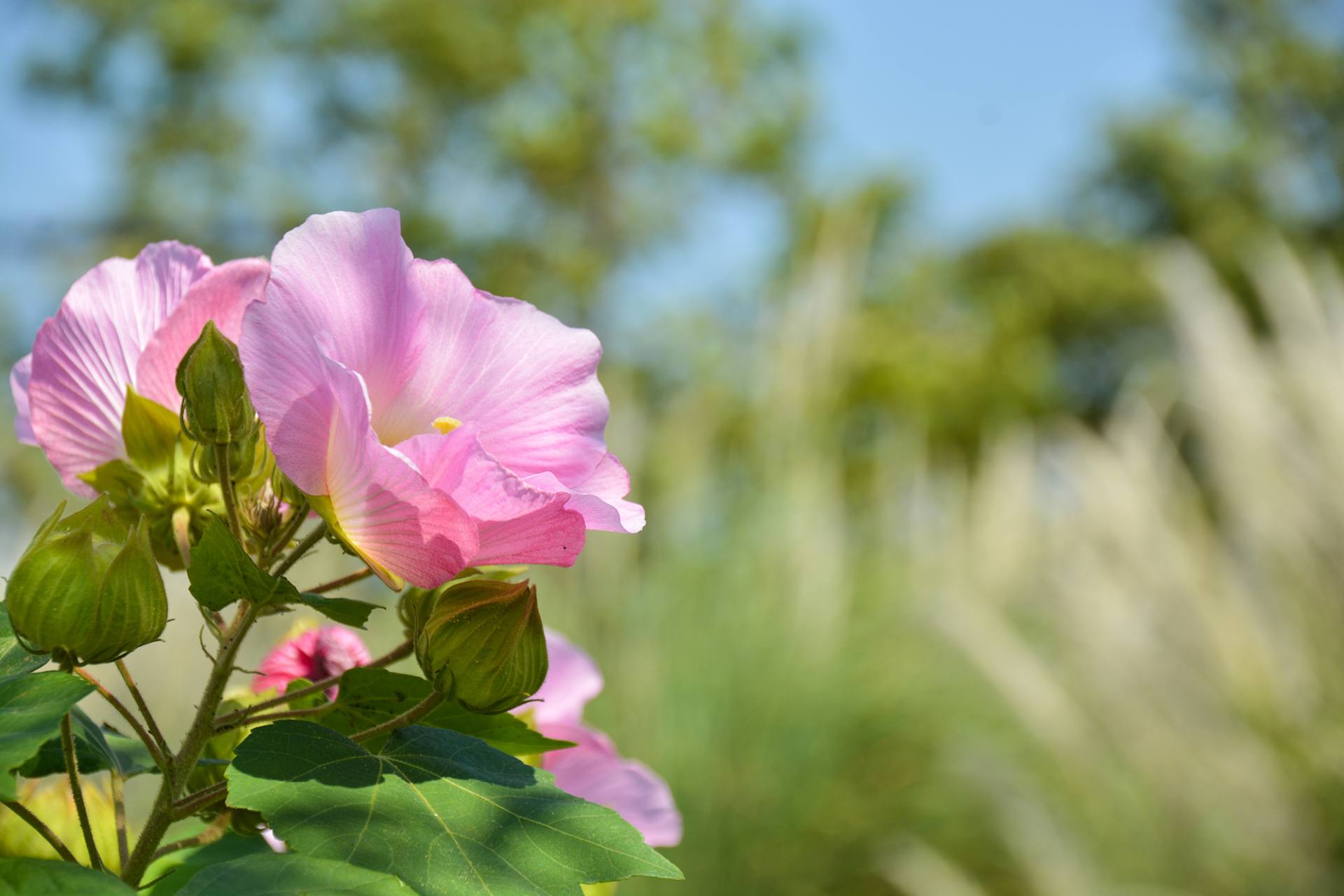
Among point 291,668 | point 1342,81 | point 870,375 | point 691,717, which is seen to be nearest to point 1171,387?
point 691,717

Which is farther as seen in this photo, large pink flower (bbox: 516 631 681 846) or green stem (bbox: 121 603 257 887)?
large pink flower (bbox: 516 631 681 846)

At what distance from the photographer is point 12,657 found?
0.69 feet

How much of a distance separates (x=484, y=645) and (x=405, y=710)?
4 centimetres

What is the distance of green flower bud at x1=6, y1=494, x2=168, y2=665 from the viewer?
0.19m

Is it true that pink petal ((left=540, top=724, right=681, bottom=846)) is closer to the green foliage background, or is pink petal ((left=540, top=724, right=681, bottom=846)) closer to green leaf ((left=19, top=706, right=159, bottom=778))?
green leaf ((left=19, top=706, right=159, bottom=778))

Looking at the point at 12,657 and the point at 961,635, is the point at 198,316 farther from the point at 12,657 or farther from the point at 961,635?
the point at 961,635

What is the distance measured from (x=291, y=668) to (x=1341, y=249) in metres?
11.7

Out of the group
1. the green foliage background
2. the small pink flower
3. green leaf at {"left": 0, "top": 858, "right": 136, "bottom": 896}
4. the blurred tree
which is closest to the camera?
green leaf at {"left": 0, "top": 858, "right": 136, "bottom": 896}

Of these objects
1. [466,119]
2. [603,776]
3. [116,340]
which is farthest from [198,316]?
[466,119]

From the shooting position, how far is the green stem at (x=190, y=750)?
0.68 feet

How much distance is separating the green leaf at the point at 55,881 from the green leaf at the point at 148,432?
0.31 ft

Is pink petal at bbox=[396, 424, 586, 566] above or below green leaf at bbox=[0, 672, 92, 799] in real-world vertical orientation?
above

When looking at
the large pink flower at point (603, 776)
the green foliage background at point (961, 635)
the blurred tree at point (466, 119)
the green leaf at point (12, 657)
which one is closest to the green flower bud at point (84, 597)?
the green leaf at point (12, 657)

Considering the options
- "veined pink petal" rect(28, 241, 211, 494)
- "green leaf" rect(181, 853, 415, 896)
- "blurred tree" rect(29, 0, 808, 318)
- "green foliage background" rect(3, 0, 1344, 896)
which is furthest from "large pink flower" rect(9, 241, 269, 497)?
"blurred tree" rect(29, 0, 808, 318)
